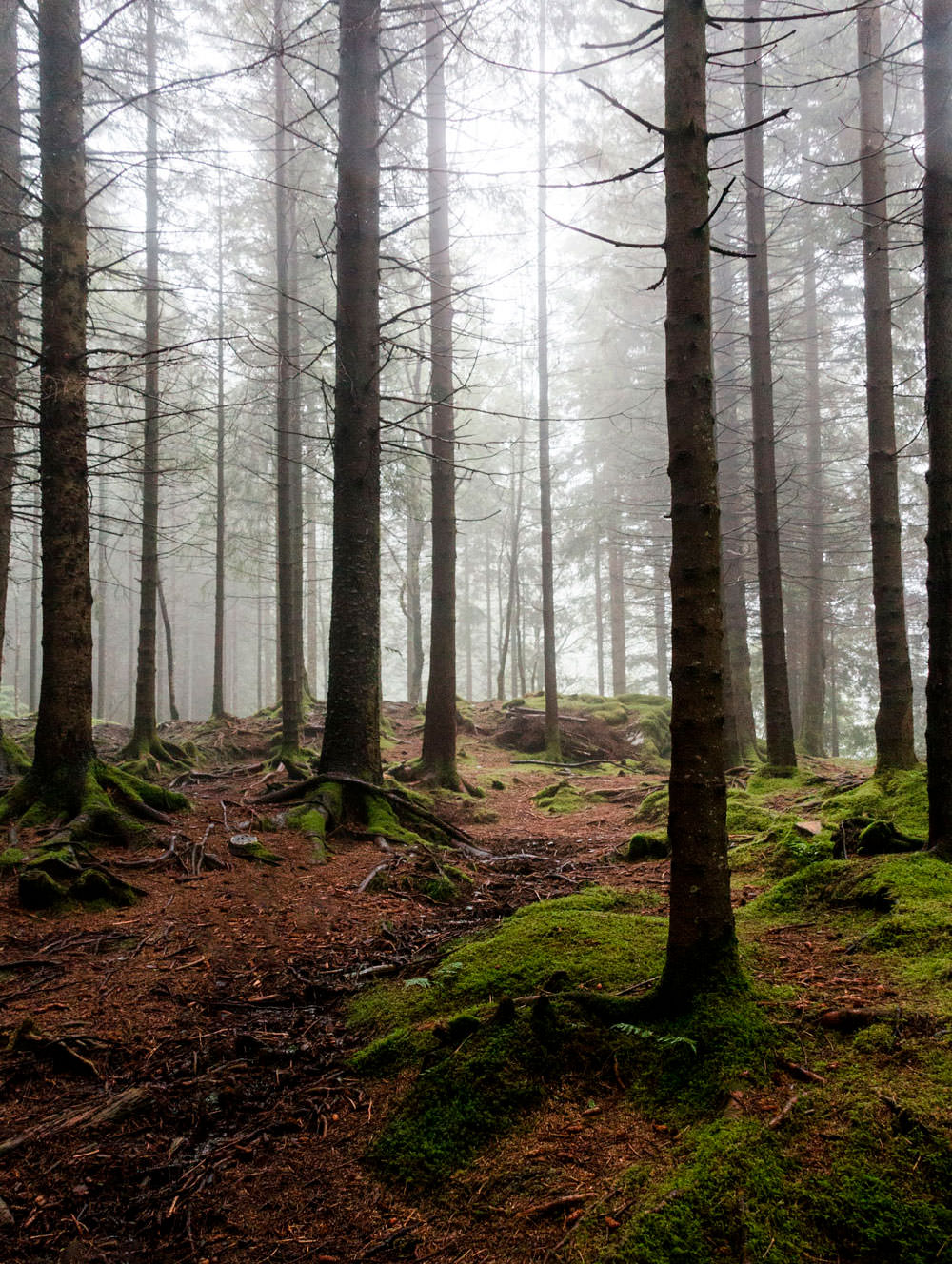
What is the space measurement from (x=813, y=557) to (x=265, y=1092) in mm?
18496

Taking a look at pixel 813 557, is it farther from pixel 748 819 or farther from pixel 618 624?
pixel 748 819

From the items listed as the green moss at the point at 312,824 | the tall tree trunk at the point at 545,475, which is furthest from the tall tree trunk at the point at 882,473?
the tall tree trunk at the point at 545,475

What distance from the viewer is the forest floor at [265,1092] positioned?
2.23 metres

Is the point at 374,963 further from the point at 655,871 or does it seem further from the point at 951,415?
the point at 951,415

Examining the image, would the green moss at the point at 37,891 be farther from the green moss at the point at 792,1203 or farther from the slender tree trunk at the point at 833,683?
the slender tree trunk at the point at 833,683

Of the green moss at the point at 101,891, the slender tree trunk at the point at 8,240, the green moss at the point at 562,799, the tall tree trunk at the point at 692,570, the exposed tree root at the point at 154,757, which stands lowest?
the green moss at the point at 562,799

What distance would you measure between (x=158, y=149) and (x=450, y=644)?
449 inches

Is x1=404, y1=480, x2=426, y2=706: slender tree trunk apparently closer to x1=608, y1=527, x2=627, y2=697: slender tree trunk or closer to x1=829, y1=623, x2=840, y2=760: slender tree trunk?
x1=608, y1=527, x2=627, y2=697: slender tree trunk

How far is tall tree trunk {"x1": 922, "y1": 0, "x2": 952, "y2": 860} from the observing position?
4434mm

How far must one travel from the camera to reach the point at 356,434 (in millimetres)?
7676

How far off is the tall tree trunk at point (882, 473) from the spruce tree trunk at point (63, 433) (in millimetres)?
Result: 7729

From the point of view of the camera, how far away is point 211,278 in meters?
18.4

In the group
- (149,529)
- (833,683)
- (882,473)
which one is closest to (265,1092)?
(882,473)

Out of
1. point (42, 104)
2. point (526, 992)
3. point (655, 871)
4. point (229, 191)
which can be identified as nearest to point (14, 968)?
point (526, 992)
